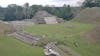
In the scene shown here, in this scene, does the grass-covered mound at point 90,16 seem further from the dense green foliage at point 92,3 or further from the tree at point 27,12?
the tree at point 27,12

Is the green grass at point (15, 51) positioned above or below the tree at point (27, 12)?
above

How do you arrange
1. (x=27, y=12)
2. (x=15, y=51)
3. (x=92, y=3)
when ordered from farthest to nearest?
(x=27, y=12)
(x=92, y=3)
(x=15, y=51)

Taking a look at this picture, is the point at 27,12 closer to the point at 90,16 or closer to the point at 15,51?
the point at 90,16

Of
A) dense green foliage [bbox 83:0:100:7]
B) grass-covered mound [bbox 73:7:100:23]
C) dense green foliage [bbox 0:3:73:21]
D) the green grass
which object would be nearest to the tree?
dense green foliage [bbox 0:3:73:21]

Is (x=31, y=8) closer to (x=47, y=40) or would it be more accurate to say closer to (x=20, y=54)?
(x=47, y=40)

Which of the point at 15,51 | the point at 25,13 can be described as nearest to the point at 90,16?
the point at 25,13

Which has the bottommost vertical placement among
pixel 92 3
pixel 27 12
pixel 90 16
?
pixel 27 12

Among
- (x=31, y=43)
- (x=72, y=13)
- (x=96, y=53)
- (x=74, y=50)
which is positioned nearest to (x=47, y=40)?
(x=31, y=43)

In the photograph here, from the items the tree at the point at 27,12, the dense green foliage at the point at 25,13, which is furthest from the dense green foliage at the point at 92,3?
the tree at the point at 27,12

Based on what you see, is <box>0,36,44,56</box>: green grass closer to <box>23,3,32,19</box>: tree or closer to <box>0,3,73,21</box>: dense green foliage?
<box>0,3,73,21</box>: dense green foliage

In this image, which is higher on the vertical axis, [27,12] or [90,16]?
[90,16]

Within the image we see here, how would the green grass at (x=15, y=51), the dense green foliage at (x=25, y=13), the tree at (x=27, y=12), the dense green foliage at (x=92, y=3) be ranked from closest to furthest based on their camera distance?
the green grass at (x=15, y=51)
the dense green foliage at (x=92, y=3)
the dense green foliage at (x=25, y=13)
the tree at (x=27, y=12)
